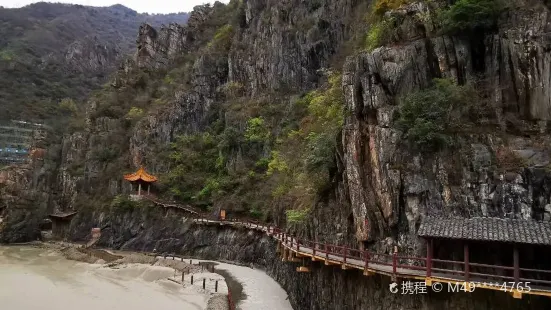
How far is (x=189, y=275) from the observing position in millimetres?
34969

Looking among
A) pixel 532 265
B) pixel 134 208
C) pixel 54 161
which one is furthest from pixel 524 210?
pixel 54 161

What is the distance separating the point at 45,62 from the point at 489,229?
144m

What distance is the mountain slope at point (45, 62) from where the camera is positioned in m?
101

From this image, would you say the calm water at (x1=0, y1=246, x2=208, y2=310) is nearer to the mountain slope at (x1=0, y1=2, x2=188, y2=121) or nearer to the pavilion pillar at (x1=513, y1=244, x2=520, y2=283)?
the pavilion pillar at (x1=513, y1=244, x2=520, y2=283)

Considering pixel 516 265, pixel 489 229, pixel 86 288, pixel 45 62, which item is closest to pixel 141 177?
pixel 86 288

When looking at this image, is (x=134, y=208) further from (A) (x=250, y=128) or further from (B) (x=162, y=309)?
(B) (x=162, y=309)

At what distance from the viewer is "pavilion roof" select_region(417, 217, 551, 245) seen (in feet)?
43.9

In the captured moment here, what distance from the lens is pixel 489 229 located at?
14133mm

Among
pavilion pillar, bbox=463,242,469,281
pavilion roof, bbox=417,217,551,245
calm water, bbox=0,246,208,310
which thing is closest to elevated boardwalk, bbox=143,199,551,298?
pavilion pillar, bbox=463,242,469,281

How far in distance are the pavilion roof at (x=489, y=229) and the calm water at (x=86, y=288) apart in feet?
55.8

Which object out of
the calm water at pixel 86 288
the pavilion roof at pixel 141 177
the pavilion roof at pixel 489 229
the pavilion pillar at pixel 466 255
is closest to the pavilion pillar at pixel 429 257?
the pavilion roof at pixel 489 229

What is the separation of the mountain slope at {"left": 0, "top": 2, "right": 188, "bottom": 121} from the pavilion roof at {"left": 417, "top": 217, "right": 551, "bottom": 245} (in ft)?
327

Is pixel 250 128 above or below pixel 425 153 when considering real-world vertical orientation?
above

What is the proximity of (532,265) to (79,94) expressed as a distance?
124708 millimetres
